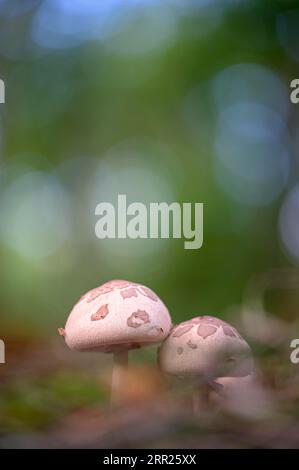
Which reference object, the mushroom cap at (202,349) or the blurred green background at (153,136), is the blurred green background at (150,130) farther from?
the mushroom cap at (202,349)

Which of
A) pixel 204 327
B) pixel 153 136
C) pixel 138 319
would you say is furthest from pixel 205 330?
pixel 153 136

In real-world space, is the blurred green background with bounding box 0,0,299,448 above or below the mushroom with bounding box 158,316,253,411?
above

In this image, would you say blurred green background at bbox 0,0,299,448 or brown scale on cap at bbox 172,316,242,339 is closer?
brown scale on cap at bbox 172,316,242,339

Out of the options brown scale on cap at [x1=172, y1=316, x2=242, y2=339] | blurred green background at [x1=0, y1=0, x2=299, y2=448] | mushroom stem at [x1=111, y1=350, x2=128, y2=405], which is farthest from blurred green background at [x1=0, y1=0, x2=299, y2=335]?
mushroom stem at [x1=111, y1=350, x2=128, y2=405]

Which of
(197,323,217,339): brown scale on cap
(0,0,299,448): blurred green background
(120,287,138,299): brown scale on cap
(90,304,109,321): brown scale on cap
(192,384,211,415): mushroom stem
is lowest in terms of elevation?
(192,384,211,415): mushroom stem

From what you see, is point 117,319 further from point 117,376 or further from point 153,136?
point 153,136

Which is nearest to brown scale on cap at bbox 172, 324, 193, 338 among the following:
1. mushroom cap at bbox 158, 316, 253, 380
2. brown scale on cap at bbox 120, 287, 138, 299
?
mushroom cap at bbox 158, 316, 253, 380

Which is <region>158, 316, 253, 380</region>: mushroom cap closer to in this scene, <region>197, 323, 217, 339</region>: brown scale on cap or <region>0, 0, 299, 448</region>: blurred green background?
<region>197, 323, 217, 339</region>: brown scale on cap
